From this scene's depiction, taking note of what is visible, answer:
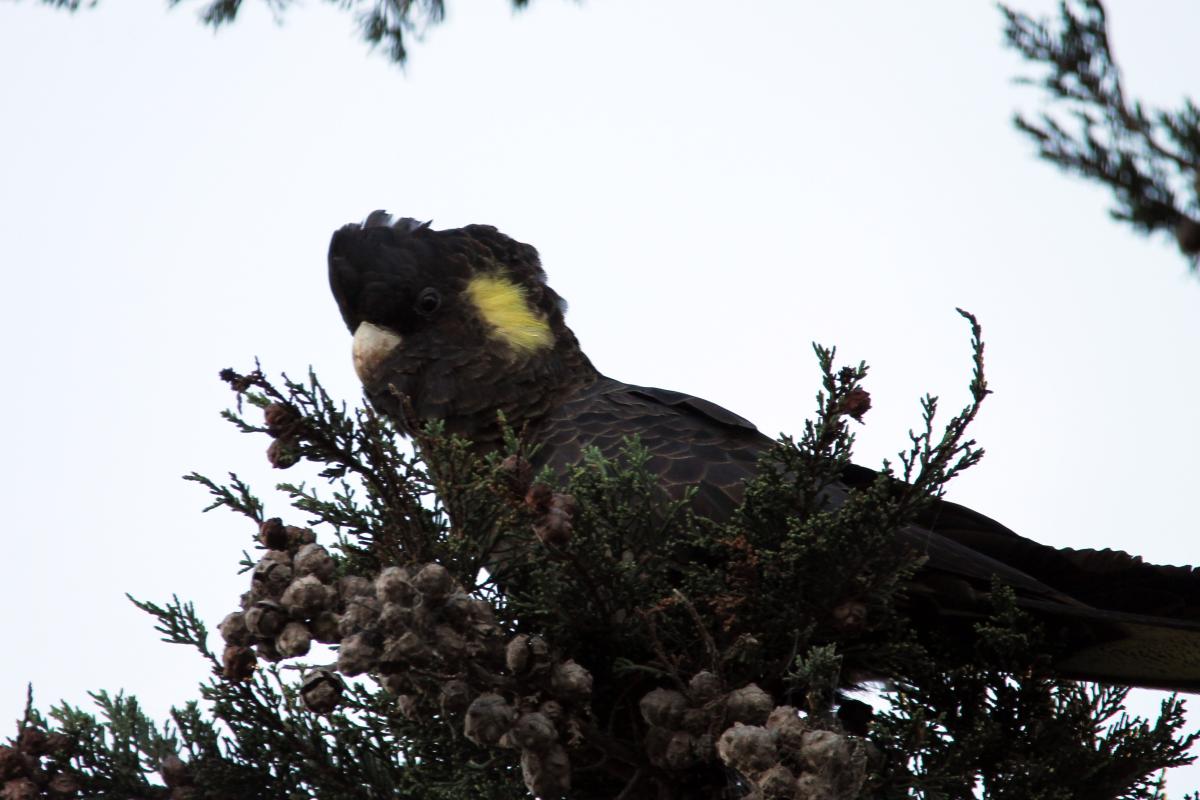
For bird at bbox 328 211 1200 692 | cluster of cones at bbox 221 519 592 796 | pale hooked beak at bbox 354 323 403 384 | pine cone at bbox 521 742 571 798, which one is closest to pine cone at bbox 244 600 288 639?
cluster of cones at bbox 221 519 592 796

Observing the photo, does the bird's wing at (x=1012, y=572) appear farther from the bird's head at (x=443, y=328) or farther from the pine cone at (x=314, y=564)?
the pine cone at (x=314, y=564)

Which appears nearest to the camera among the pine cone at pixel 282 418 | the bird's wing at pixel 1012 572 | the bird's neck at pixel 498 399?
the pine cone at pixel 282 418

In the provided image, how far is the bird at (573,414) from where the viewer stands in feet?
10.7

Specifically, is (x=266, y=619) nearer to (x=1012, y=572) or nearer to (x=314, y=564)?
(x=314, y=564)

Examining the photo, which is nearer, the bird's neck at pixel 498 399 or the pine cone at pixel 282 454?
the pine cone at pixel 282 454

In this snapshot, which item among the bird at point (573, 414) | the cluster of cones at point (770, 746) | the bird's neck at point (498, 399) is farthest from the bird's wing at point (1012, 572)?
the cluster of cones at point (770, 746)

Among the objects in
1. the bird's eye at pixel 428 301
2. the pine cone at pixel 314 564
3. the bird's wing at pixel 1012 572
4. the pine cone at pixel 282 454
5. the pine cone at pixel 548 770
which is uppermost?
the bird's eye at pixel 428 301

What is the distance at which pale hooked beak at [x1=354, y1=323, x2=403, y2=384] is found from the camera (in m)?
4.23

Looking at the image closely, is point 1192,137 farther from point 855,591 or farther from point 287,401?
point 287,401

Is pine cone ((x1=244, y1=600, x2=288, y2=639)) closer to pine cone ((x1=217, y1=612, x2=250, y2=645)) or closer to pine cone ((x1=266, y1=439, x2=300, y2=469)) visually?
pine cone ((x1=217, y1=612, x2=250, y2=645))

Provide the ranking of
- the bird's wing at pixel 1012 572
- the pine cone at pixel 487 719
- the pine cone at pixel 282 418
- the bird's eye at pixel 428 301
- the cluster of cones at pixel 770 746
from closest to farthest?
the cluster of cones at pixel 770 746 < the pine cone at pixel 487 719 < the pine cone at pixel 282 418 < the bird's wing at pixel 1012 572 < the bird's eye at pixel 428 301

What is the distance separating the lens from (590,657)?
8.68 ft

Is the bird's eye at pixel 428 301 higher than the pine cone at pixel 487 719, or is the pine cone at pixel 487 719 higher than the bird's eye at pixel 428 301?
the bird's eye at pixel 428 301

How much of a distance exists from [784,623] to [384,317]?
6.91 feet
